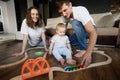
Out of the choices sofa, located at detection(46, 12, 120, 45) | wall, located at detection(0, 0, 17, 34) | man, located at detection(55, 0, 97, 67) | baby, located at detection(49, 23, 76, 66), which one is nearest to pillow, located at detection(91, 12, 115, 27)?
sofa, located at detection(46, 12, 120, 45)

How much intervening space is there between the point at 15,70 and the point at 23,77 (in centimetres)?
28

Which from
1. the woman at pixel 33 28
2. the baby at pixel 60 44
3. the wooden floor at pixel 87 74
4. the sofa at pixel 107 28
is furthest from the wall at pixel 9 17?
the wooden floor at pixel 87 74

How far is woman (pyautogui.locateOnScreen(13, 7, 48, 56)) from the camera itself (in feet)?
5.15

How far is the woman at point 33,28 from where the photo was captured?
5.15 ft

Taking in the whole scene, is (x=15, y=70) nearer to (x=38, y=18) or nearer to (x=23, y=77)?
(x=23, y=77)

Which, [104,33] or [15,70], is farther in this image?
[104,33]

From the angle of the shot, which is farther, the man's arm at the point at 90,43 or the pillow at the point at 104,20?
the pillow at the point at 104,20

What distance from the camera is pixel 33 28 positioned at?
167 cm

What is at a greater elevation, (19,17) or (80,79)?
(19,17)

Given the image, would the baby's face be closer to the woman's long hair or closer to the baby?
the baby

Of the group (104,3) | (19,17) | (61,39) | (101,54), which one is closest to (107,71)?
(101,54)

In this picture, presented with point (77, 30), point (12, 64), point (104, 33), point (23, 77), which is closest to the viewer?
point (23, 77)

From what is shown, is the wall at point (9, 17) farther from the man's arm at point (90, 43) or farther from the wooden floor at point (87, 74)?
the man's arm at point (90, 43)

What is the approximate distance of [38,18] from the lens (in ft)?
5.29
